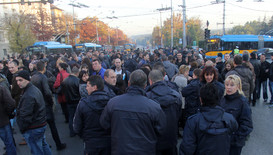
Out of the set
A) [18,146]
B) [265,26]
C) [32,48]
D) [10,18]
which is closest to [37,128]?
[18,146]

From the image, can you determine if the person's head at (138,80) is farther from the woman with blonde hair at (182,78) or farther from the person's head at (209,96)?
the woman with blonde hair at (182,78)

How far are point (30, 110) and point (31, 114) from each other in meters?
0.08

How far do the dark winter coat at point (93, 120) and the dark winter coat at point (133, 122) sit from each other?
0.36 m

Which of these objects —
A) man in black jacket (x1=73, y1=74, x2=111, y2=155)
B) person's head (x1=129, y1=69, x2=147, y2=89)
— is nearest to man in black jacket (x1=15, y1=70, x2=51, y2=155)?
man in black jacket (x1=73, y1=74, x2=111, y2=155)

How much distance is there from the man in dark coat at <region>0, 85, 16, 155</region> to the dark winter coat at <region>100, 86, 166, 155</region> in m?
2.42

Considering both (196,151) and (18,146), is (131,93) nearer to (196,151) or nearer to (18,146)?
(196,151)

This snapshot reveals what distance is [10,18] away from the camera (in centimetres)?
2670

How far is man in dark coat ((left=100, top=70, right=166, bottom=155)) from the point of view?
2.34 meters

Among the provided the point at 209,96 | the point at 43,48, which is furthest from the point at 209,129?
the point at 43,48

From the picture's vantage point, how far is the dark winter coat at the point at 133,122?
7.68ft

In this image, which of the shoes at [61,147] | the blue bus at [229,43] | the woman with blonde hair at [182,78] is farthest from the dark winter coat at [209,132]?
the blue bus at [229,43]

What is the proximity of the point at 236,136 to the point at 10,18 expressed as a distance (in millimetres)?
31638

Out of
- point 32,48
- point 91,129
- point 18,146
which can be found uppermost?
point 32,48

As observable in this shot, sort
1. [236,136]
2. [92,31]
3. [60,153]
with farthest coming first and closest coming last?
[92,31], [60,153], [236,136]
